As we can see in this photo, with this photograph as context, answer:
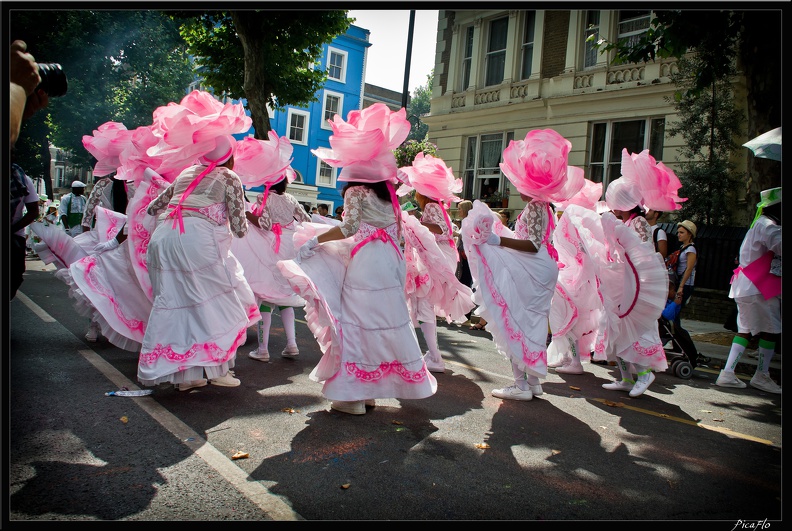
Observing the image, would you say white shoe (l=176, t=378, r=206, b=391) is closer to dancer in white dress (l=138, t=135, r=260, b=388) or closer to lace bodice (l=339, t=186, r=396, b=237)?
dancer in white dress (l=138, t=135, r=260, b=388)

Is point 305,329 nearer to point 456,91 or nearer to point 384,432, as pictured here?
point 384,432

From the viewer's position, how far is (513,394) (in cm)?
560

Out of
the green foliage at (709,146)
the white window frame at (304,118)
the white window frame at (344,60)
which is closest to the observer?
the green foliage at (709,146)

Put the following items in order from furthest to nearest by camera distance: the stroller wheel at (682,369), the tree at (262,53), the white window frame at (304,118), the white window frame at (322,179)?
1. the white window frame at (322,179)
2. the white window frame at (304,118)
3. the tree at (262,53)
4. the stroller wheel at (682,369)

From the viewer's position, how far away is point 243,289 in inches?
205

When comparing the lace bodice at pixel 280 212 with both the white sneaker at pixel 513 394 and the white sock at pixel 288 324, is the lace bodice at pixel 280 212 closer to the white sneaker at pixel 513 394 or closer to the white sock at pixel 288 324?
the white sock at pixel 288 324

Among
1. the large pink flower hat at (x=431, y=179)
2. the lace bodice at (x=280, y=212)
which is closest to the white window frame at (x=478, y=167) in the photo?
the large pink flower hat at (x=431, y=179)

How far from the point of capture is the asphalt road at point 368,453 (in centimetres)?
312

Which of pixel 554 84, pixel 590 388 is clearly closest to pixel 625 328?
pixel 590 388

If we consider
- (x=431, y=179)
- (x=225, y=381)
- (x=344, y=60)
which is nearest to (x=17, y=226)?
(x=225, y=381)

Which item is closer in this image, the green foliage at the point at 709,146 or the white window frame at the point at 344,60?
the green foliage at the point at 709,146

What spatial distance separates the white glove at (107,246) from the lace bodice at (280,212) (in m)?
1.52

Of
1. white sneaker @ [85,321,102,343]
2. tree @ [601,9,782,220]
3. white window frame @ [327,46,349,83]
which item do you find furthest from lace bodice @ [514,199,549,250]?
white window frame @ [327,46,349,83]

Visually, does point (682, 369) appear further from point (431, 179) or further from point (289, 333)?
point (289, 333)
